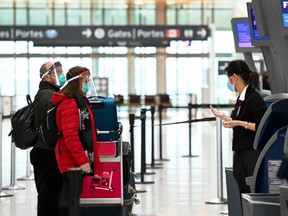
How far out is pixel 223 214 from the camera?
34.9 ft

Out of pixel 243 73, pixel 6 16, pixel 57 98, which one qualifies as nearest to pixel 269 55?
pixel 243 73

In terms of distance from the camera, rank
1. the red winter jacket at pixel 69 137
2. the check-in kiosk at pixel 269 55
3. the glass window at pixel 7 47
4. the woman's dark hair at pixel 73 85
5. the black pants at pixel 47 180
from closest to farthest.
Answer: the red winter jacket at pixel 69 137 < the woman's dark hair at pixel 73 85 < the black pants at pixel 47 180 < the check-in kiosk at pixel 269 55 < the glass window at pixel 7 47

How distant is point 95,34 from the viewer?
34.5 m

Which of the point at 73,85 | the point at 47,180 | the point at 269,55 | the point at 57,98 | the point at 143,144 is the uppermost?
the point at 269,55

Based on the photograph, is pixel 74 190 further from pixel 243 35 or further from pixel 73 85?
pixel 243 35

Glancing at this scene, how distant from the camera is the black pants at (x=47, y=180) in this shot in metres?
8.30

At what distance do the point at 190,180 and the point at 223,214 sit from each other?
391cm

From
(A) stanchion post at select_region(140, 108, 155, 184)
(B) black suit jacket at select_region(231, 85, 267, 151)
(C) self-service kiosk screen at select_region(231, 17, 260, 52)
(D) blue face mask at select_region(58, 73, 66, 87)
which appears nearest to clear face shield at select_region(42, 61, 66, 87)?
(D) blue face mask at select_region(58, 73, 66, 87)

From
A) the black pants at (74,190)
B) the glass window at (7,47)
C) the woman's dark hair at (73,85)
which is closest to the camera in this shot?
the black pants at (74,190)

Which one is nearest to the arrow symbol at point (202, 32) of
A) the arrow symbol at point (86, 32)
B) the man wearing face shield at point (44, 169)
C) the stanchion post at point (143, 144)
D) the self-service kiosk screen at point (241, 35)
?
the arrow symbol at point (86, 32)

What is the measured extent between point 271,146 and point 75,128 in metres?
1.71

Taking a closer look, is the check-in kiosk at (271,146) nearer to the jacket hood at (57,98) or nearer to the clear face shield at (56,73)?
the jacket hood at (57,98)

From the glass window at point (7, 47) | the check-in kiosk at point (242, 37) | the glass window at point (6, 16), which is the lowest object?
the check-in kiosk at point (242, 37)

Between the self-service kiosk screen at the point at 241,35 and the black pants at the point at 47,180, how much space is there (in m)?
3.96
